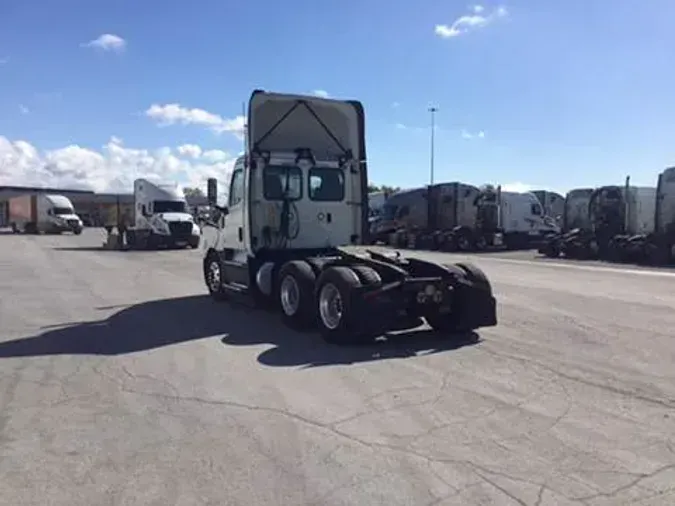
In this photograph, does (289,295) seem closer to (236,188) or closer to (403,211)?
(236,188)

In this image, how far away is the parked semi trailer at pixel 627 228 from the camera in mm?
26391

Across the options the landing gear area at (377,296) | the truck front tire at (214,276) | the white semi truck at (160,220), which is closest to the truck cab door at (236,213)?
the truck front tire at (214,276)

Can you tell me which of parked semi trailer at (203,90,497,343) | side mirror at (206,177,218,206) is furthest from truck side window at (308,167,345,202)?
side mirror at (206,177,218,206)

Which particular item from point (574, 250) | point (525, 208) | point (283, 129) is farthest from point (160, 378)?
point (525, 208)

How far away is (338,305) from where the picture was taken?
9.48 metres

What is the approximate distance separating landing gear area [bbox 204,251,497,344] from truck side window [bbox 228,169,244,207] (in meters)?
2.30

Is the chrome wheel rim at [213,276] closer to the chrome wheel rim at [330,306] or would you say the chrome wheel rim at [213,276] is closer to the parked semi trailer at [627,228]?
the chrome wheel rim at [330,306]

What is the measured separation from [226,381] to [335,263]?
136 inches

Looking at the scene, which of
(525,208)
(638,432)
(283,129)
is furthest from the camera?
(525,208)

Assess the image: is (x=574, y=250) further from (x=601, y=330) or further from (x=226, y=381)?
(x=226, y=381)

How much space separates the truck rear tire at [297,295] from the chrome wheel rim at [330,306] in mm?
346

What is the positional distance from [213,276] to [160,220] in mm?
21923

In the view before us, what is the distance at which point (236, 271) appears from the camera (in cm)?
1319

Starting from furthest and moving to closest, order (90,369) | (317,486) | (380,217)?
(380,217) → (90,369) → (317,486)
